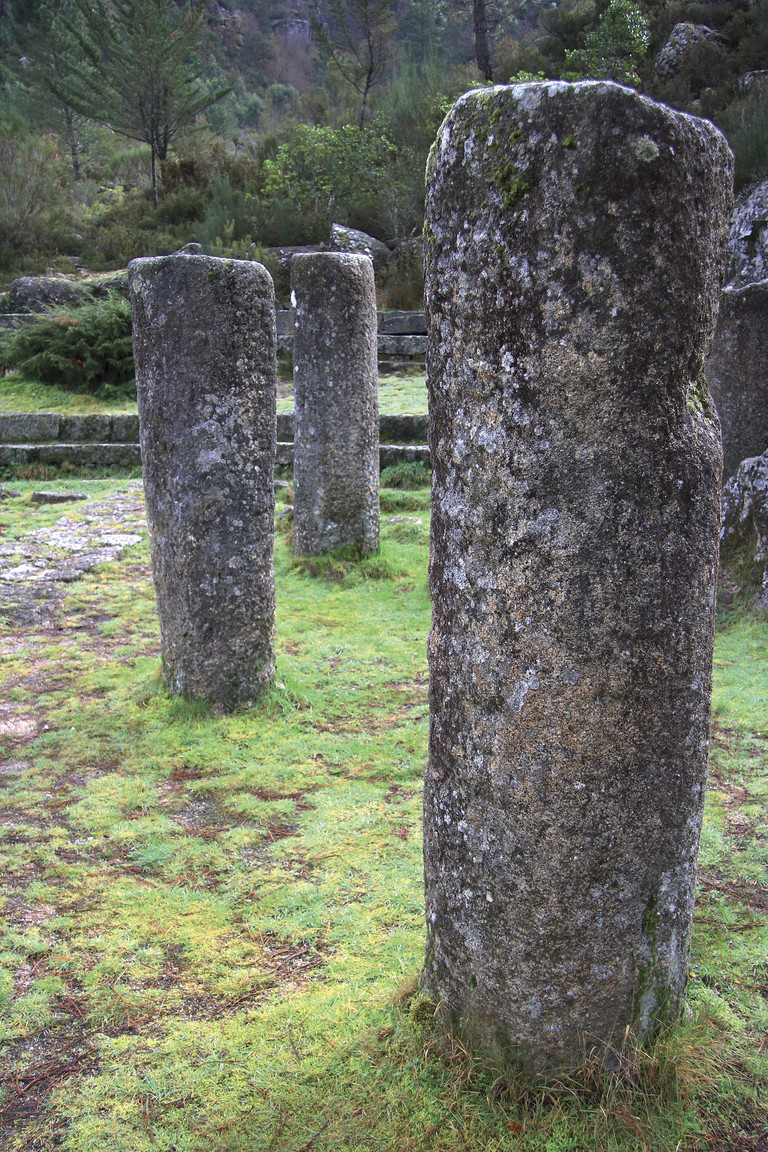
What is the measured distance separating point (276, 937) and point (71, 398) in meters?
12.4

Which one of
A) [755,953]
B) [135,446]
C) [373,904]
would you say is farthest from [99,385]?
[755,953]

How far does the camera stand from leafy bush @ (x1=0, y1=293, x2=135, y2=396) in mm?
13562

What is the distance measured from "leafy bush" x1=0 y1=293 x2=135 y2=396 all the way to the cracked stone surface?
444 cm

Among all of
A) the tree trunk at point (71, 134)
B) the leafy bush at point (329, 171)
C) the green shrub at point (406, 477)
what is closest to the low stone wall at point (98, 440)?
the green shrub at point (406, 477)

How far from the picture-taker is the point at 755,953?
2486mm

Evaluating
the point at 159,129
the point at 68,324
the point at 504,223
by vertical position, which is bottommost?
the point at 504,223

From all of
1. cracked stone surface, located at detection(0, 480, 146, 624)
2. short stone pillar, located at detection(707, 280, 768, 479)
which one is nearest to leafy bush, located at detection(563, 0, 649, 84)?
short stone pillar, located at detection(707, 280, 768, 479)

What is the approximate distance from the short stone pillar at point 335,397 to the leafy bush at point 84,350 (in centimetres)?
713

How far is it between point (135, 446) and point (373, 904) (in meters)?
9.93

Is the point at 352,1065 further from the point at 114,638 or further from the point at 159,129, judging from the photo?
the point at 159,129

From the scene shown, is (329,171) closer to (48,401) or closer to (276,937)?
(48,401)

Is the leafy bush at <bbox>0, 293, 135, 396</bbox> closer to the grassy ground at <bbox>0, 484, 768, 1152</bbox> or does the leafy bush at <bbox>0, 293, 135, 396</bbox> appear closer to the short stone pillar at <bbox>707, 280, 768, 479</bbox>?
the grassy ground at <bbox>0, 484, 768, 1152</bbox>

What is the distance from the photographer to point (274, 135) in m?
25.4

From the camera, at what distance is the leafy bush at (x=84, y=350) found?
534 inches
